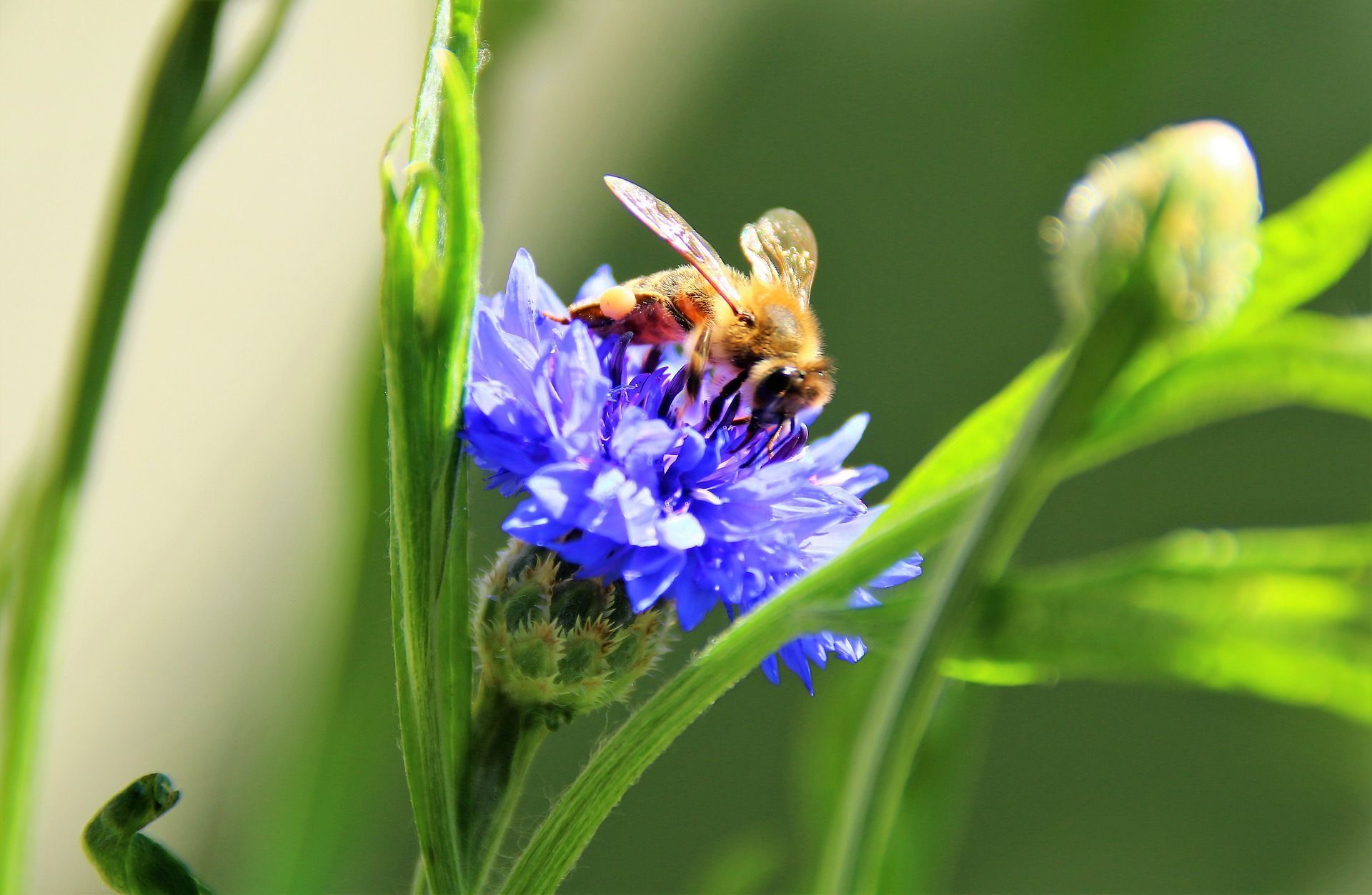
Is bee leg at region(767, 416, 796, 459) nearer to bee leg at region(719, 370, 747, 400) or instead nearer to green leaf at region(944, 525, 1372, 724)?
bee leg at region(719, 370, 747, 400)

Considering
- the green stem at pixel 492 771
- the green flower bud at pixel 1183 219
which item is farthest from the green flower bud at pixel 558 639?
the green flower bud at pixel 1183 219

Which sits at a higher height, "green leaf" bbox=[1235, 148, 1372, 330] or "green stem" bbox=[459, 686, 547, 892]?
"green leaf" bbox=[1235, 148, 1372, 330]

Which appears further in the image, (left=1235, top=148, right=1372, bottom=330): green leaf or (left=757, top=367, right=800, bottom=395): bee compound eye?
(left=757, top=367, right=800, bottom=395): bee compound eye

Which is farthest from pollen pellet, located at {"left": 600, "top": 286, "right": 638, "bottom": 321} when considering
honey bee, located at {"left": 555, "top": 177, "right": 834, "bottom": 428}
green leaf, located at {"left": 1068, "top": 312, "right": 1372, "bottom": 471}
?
green leaf, located at {"left": 1068, "top": 312, "right": 1372, "bottom": 471}

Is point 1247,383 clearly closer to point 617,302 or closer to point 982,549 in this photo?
point 982,549

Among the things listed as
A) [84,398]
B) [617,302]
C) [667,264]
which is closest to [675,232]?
Answer: [617,302]

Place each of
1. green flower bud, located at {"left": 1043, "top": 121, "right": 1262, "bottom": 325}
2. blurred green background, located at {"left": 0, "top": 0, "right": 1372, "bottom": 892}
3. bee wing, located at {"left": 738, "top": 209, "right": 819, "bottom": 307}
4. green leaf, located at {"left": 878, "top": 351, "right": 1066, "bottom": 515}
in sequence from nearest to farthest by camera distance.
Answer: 1. green flower bud, located at {"left": 1043, "top": 121, "right": 1262, "bottom": 325}
2. green leaf, located at {"left": 878, "top": 351, "right": 1066, "bottom": 515}
3. bee wing, located at {"left": 738, "top": 209, "right": 819, "bottom": 307}
4. blurred green background, located at {"left": 0, "top": 0, "right": 1372, "bottom": 892}
